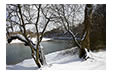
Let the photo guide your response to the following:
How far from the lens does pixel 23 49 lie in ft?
8.48

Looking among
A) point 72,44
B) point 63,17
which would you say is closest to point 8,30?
point 63,17

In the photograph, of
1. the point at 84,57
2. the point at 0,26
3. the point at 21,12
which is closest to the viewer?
the point at 0,26

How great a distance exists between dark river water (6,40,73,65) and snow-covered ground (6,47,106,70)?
0.24 ft

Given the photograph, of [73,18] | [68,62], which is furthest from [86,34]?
[68,62]

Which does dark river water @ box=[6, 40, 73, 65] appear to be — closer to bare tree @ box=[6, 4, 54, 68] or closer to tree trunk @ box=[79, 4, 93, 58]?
bare tree @ box=[6, 4, 54, 68]

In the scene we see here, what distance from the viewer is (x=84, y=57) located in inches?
109

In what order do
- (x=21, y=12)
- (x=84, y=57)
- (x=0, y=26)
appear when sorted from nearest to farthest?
(x=0, y=26) → (x=21, y=12) → (x=84, y=57)

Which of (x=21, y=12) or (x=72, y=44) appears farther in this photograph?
(x=72, y=44)

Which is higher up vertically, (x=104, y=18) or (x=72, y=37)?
(x=104, y=18)

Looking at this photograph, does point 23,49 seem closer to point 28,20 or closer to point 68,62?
point 28,20

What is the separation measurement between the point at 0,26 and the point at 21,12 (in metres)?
0.41

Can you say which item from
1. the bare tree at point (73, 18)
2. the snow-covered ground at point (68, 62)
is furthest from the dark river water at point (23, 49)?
the bare tree at point (73, 18)
